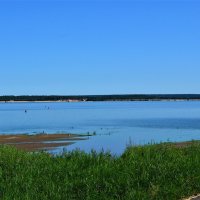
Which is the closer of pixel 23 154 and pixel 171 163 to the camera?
pixel 171 163

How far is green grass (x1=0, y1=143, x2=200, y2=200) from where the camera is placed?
460 inches

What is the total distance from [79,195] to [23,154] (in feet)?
17.4

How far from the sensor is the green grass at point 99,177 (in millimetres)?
11688

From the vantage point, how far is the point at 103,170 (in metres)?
13.3

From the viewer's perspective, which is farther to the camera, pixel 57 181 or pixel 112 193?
pixel 57 181

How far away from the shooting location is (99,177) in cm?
1277

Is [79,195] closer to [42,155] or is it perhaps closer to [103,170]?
[103,170]

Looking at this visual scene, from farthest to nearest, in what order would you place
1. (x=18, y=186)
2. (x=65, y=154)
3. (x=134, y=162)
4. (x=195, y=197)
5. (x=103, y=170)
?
1. (x=65, y=154)
2. (x=134, y=162)
3. (x=103, y=170)
4. (x=18, y=186)
5. (x=195, y=197)

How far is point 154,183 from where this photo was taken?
1245 centimetres

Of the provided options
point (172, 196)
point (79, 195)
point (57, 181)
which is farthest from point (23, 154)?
point (172, 196)

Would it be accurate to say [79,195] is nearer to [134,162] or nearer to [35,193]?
[35,193]

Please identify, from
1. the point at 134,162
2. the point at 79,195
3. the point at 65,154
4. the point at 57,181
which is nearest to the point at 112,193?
the point at 79,195

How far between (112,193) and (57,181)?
5.38 ft

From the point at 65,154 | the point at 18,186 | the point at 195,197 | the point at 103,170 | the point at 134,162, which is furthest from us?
the point at 65,154
